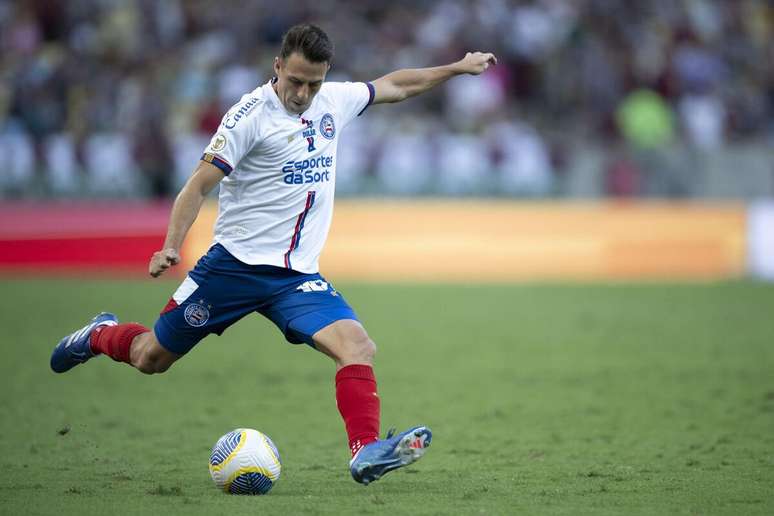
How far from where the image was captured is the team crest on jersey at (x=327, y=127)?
6852 mm

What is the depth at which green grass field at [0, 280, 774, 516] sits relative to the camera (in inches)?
253

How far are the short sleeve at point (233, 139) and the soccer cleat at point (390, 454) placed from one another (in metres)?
1.56

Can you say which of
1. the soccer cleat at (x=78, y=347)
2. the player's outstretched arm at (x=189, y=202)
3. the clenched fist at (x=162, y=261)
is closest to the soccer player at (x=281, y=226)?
the player's outstretched arm at (x=189, y=202)

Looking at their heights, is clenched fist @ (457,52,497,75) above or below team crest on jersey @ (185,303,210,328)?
above

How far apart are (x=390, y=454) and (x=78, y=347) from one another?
7.51ft

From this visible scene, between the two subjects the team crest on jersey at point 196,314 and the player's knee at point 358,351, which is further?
the team crest on jersey at point 196,314

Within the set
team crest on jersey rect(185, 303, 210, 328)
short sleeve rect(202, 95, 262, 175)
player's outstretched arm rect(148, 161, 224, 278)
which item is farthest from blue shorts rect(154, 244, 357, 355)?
short sleeve rect(202, 95, 262, 175)

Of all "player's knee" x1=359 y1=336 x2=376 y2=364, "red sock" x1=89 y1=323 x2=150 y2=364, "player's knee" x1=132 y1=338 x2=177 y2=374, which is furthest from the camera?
"red sock" x1=89 y1=323 x2=150 y2=364

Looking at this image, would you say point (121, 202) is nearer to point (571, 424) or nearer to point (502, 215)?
point (502, 215)

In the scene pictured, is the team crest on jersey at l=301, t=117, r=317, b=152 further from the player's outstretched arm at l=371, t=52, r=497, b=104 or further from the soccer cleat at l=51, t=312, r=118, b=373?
the soccer cleat at l=51, t=312, r=118, b=373

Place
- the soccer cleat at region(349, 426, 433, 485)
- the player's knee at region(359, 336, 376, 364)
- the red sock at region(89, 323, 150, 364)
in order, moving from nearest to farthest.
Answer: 1. the soccer cleat at region(349, 426, 433, 485)
2. the player's knee at region(359, 336, 376, 364)
3. the red sock at region(89, 323, 150, 364)

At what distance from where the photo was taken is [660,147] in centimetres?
1956

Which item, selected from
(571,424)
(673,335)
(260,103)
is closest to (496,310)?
(673,335)

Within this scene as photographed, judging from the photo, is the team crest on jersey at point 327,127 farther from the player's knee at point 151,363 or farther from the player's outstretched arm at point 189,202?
the player's knee at point 151,363
